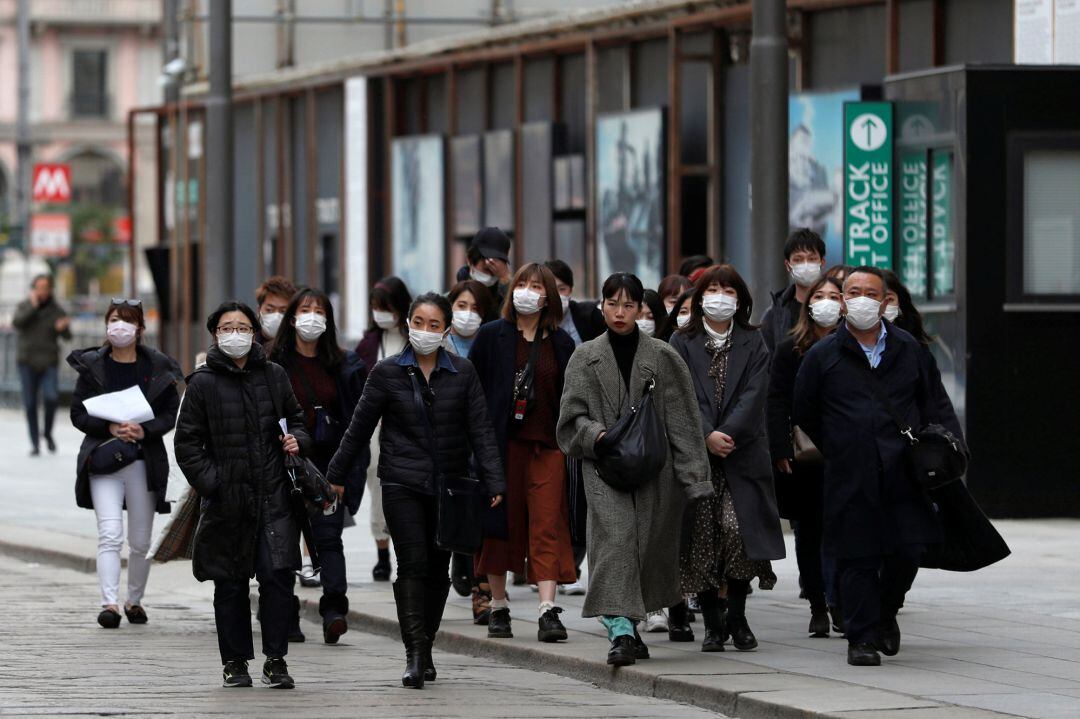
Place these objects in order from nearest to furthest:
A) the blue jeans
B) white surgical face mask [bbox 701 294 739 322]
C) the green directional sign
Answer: white surgical face mask [bbox 701 294 739 322]
the green directional sign
the blue jeans

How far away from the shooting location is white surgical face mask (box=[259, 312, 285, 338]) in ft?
39.5

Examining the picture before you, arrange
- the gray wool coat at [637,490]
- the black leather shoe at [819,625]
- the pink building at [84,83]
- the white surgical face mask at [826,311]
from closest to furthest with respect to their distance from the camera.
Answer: the gray wool coat at [637,490], the white surgical face mask at [826,311], the black leather shoe at [819,625], the pink building at [84,83]

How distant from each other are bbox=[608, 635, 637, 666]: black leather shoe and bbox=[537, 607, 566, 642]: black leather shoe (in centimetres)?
85

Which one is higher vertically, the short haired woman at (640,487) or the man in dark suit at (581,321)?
the man in dark suit at (581,321)

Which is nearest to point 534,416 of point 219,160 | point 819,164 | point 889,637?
point 889,637

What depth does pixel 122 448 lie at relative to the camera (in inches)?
474

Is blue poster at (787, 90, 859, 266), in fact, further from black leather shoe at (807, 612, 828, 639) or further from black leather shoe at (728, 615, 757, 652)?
black leather shoe at (728, 615, 757, 652)

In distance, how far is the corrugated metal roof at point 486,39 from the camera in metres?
21.5

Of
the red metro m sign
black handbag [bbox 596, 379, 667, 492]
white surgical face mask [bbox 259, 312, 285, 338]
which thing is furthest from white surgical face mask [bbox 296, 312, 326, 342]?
the red metro m sign

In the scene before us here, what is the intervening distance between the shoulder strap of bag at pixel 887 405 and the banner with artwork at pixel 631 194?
36.8ft

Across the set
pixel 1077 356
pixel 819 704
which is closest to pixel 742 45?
pixel 1077 356

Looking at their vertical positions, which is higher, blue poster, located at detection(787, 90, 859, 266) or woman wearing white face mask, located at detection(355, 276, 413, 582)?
blue poster, located at detection(787, 90, 859, 266)

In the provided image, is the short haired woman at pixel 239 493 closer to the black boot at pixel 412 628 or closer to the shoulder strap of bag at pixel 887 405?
the black boot at pixel 412 628

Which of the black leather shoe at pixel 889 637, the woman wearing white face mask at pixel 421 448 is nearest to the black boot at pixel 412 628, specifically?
the woman wearing white face mask at pixel 421 448
